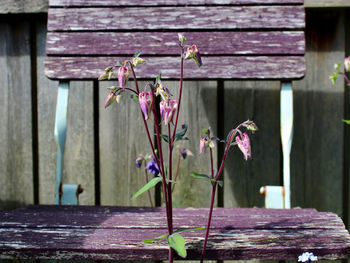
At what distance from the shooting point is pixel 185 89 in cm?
192

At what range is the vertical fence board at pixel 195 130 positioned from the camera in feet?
6.26

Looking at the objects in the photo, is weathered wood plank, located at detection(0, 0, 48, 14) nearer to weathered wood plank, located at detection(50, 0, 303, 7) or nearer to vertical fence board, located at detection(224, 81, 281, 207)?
weathered wood plank, located at detection(50, 0, 303, 7)

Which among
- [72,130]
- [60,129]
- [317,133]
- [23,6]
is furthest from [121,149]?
[317,133]

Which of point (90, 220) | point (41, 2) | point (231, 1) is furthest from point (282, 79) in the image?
point (41, 2)

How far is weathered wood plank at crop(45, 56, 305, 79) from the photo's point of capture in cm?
161

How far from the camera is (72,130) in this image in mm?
1947

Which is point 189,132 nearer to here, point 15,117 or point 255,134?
point 255,134

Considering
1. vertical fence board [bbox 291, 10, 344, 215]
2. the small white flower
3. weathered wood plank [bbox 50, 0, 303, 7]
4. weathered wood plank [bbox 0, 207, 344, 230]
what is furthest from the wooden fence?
the small white flower

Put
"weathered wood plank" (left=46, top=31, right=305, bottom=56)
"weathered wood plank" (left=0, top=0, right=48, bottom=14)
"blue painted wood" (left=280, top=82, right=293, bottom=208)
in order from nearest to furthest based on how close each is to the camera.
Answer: "blue painted wood" (left=280, top=82, right=293, bottom=208) < "weathered wood plank" (left=46, top=31, right=305, bottom=56) < "weathered wood plank" (left=0, top=0, right=48, bottom=14)

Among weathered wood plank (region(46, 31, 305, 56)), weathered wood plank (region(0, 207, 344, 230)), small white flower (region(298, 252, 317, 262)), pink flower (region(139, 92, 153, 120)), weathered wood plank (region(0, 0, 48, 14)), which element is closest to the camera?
pink flower (region(139, 92, 153, 120))

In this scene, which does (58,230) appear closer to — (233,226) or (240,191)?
(233,226)

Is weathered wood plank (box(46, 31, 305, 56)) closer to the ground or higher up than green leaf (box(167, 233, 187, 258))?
higher up

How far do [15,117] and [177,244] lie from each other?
1294 millimetres

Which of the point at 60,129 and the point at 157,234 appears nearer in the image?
the point at 157,234
